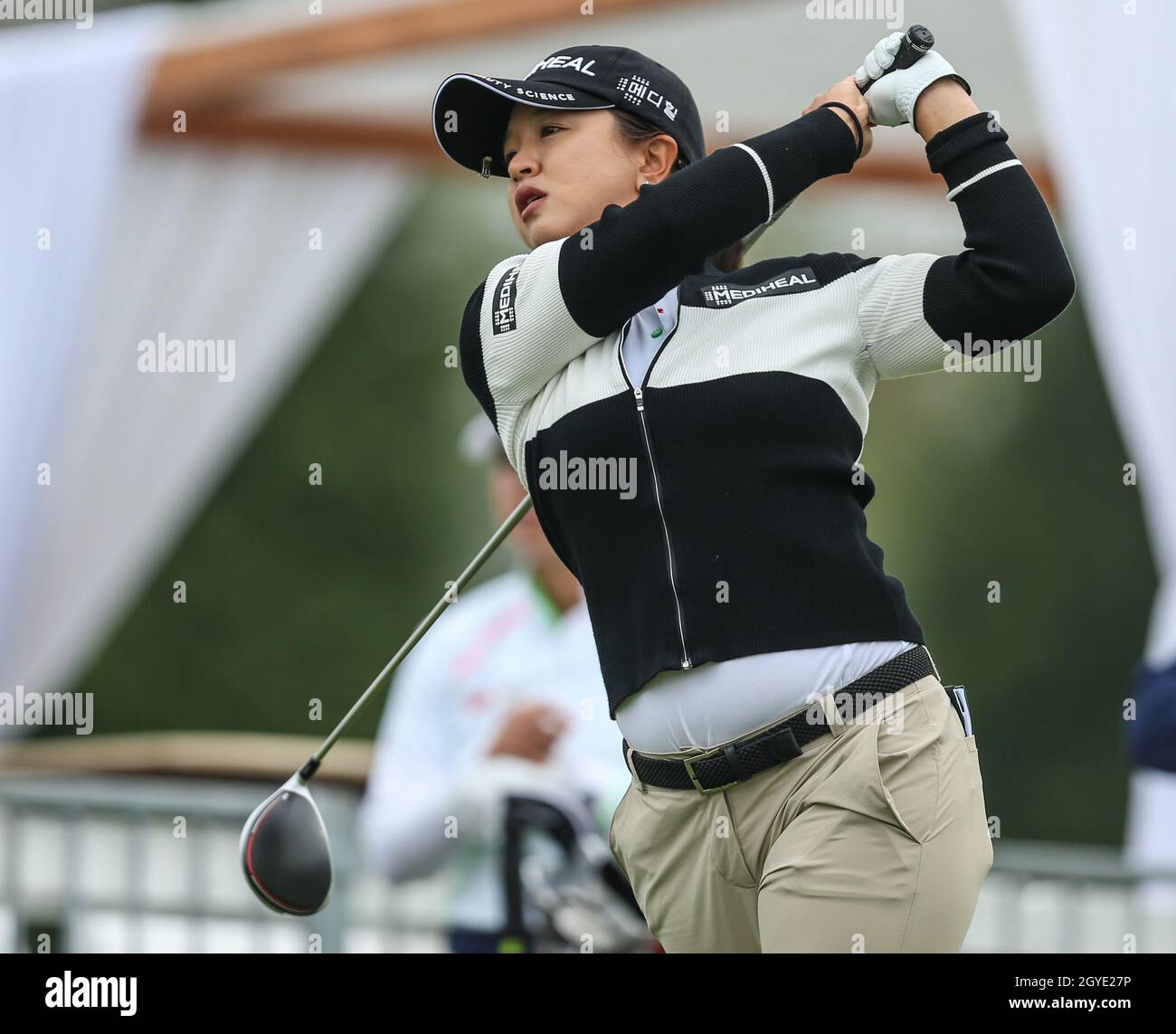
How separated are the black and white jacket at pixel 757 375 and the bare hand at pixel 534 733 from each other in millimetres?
1506

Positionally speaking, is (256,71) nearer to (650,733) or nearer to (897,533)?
(650,733)

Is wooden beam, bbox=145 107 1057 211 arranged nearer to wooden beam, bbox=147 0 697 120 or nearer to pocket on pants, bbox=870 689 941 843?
wooden beam, bbox=147 0 697 120

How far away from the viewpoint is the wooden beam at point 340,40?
4.72 m

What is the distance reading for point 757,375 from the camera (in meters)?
1.89

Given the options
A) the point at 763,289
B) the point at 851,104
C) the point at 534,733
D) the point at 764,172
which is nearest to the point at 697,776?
the point at 763,289

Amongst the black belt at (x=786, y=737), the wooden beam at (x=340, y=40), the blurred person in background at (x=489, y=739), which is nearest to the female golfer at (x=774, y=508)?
the black belt at (x=786, y=737)

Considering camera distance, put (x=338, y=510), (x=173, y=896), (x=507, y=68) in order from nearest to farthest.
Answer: (x=173, y=896) → (x=507, y=68) → (x=338, y=510)

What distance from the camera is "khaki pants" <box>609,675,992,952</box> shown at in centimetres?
181

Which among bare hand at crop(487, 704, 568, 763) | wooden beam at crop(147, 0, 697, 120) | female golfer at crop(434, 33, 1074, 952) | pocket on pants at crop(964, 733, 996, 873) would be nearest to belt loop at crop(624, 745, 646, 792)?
female golfer at crop(434, 33, 1074, 952)

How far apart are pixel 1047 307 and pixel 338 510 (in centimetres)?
1318

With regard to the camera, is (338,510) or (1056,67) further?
(338,510)

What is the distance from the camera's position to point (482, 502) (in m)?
14.8
